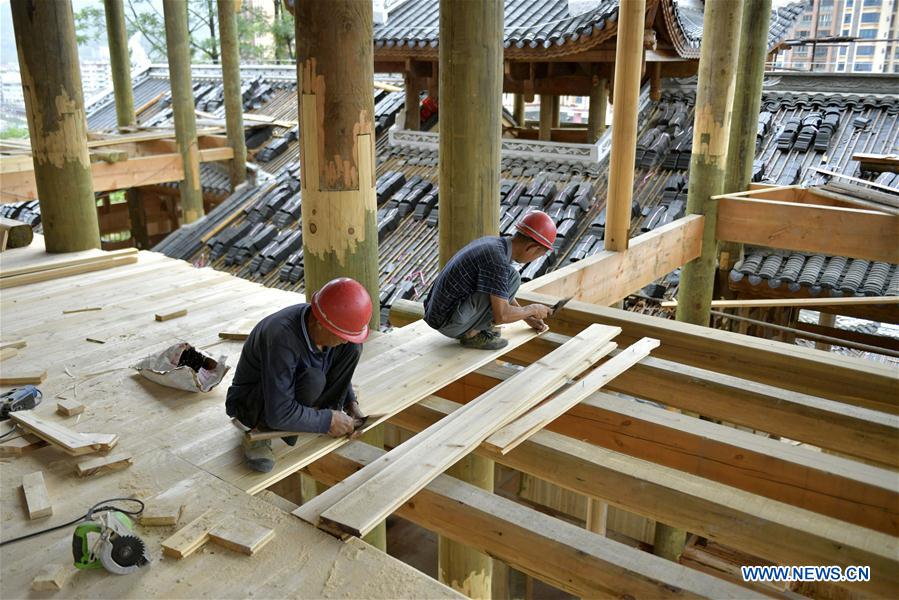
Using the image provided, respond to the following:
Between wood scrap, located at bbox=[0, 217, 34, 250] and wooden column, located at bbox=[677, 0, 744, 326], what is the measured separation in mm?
5971

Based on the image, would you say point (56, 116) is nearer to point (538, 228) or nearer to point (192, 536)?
point (538, 228)

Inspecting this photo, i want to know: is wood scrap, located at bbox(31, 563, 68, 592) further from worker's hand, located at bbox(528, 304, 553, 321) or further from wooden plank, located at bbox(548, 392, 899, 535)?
worker's hand, located at bbox(528, 304, 553, 321)

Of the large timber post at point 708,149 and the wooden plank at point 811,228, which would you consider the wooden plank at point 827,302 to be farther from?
the wooden plank at point 811,228

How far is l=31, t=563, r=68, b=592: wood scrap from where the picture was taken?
214 cm

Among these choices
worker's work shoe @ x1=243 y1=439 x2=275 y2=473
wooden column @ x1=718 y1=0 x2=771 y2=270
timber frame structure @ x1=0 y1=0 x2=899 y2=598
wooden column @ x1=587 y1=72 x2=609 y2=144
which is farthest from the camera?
wooden column @ x1=587 y1=72 x2=609 y2=144

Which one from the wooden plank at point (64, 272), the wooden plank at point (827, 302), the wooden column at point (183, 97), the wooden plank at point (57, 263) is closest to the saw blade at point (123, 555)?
the wooden plank at point (64, 272)

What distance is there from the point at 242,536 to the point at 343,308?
0.85m

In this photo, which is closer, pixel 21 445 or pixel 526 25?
pixel 21 445

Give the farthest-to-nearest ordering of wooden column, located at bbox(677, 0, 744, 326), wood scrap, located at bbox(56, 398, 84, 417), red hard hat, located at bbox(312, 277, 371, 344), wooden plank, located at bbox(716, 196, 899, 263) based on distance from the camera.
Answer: wooden column, located at bbox(677, 0, 744, 326) → wooden plank, located at bbox(716, 196, 899, 263) → wood scrap, located at bbox(56, 398, 84, 417) → red hard hat, located at bbox(312, 277, 371, 344)

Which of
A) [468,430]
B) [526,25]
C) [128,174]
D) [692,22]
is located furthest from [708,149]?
[128,174]

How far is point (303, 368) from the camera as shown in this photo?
2797 mm

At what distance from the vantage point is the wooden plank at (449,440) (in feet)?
7.89

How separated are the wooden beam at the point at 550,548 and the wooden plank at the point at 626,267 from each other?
2.17 meters

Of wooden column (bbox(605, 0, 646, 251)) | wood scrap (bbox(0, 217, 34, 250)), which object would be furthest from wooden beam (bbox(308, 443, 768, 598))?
wood scrap (bbox(0, 217, 34, 250))
